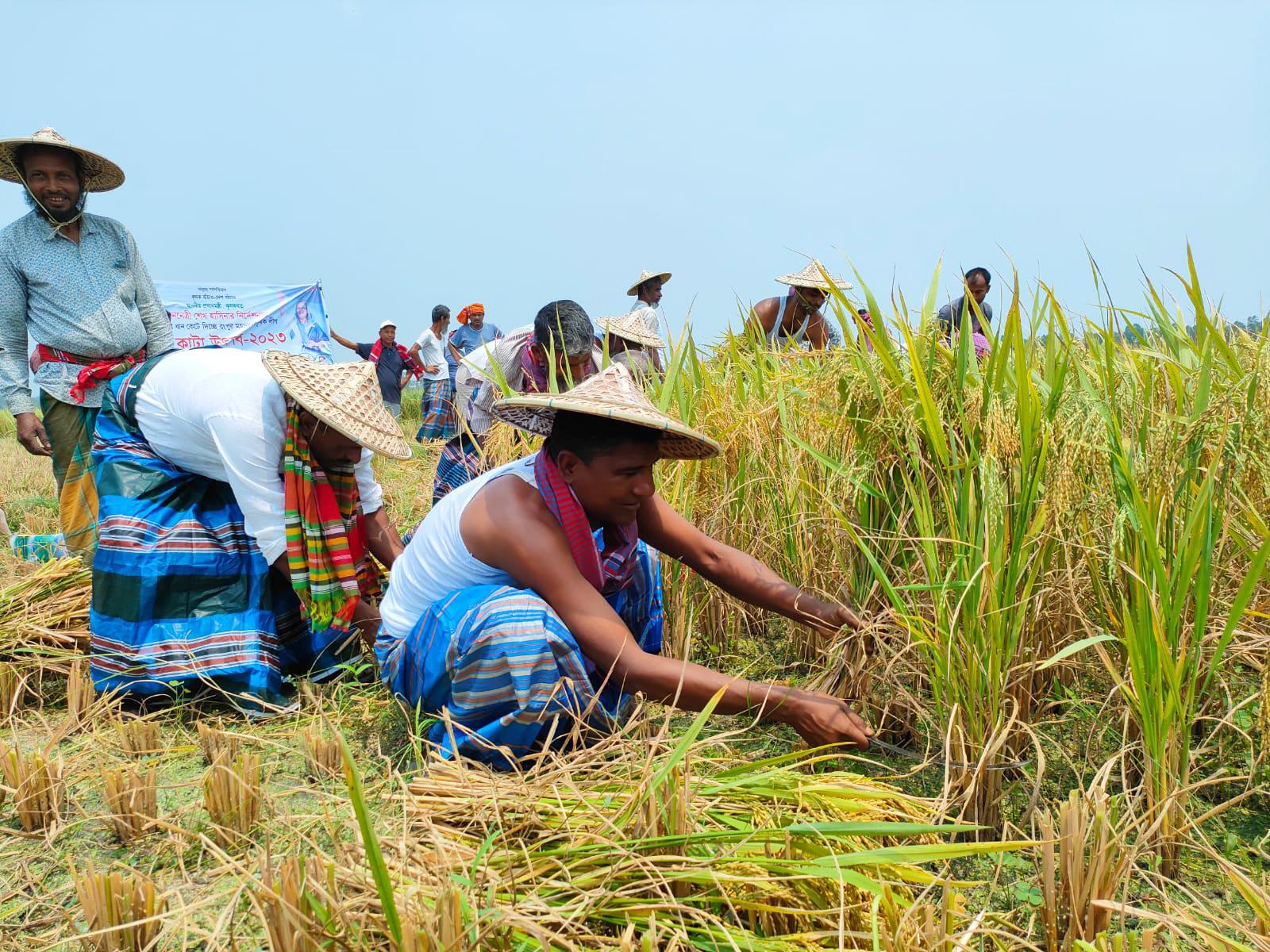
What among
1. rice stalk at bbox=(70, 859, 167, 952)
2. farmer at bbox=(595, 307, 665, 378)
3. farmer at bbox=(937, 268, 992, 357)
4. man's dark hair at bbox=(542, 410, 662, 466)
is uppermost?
farmer at bbox=(937, 268, 992, 357)

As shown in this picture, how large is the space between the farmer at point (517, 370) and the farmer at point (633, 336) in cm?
20

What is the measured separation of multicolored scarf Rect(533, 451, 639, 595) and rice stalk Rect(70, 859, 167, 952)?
3.41 ft

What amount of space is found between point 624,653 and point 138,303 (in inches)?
105

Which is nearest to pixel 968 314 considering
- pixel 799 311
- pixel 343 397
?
pixel 343 397

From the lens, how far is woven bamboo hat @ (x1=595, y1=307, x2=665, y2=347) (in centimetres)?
431

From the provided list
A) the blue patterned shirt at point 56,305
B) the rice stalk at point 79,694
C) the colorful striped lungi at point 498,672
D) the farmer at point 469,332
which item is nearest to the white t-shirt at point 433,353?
the farmer at point 469,332

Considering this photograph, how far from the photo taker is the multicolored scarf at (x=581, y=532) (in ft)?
6.92

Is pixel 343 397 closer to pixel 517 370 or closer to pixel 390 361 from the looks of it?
pixel 517 370

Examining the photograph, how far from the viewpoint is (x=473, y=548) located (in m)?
2.18

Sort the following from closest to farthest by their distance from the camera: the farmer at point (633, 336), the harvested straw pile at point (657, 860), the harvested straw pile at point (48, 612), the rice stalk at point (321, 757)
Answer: the harvested straw pile at point (657, 860)
the rice stalk at point (321, 757)
the harvested straw pile at point (48, 612)
the farmer at point (633, 336)

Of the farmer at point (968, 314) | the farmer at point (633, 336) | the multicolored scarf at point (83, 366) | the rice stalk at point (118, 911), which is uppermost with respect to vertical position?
the farmer at point (968, 314)

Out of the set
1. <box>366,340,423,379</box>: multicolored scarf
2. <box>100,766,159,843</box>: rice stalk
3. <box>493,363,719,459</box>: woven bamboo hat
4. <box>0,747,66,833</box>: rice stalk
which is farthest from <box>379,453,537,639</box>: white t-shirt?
A: <box>366,340,423,379</box>: multicolored scarf

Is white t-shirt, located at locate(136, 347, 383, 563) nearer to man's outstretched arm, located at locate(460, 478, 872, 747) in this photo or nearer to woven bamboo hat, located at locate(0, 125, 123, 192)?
man's outstretched arm, located at locate(460, 478, 872, 747)

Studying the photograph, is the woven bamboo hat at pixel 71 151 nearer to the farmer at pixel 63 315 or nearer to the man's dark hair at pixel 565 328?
the farmer at pixel 63 315
